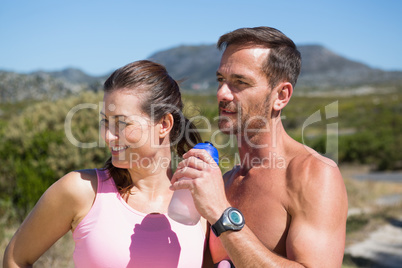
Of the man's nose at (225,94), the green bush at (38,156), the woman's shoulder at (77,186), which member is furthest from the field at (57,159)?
the woman's shoulder at (77,186)

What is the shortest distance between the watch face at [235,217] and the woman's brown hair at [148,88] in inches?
29.1

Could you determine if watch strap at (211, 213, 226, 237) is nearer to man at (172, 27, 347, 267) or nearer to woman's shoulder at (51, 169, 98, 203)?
man at (172, 27, 347, 267)


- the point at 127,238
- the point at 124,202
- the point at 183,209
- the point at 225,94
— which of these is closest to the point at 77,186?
the point at 124,202

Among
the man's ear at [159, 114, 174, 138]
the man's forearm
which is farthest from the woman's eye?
the man's forearm

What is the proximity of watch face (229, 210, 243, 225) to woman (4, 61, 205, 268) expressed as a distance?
1.52ft

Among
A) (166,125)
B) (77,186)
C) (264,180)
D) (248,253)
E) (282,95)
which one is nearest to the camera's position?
(248,253)

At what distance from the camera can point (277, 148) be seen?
2.37 meters

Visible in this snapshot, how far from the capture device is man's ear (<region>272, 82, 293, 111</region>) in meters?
2.39

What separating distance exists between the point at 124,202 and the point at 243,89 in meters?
0.91

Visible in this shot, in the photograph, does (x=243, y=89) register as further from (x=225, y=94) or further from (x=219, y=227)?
(x=219, y=227)

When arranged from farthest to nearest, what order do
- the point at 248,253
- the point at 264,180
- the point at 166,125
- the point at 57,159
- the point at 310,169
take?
1. the point at 57,159
2. the point at 166,125
3. the point at 264,180
4. the point at 310,169
5. the point at 248,253

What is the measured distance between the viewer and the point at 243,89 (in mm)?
2320

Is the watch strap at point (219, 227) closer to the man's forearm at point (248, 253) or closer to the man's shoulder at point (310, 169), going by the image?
the man's forearm at point (248, 253)

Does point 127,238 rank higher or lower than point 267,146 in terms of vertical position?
lower
